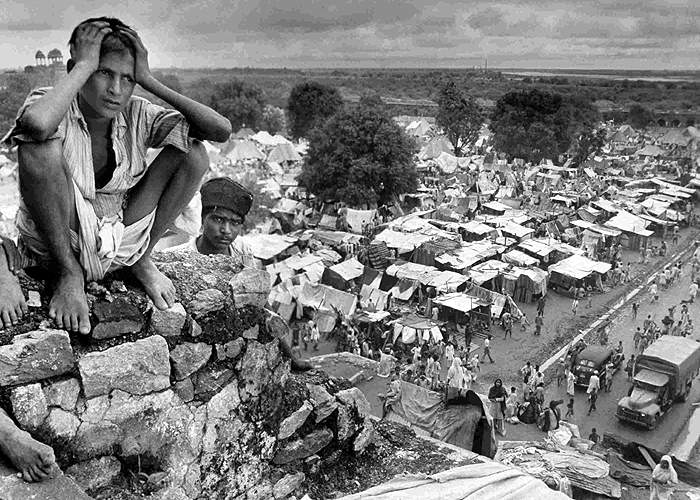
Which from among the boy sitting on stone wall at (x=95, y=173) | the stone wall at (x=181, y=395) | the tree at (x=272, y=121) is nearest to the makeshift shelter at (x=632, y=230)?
the stone wall at (x=181, y=395)

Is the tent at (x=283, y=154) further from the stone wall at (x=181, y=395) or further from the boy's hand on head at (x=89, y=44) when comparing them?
the boy's hand on head at (x=89, y=44)

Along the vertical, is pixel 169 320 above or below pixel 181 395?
above

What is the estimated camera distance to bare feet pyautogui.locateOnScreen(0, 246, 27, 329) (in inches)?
111

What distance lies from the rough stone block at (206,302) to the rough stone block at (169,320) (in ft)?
0.30

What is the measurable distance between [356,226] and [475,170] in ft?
50.9

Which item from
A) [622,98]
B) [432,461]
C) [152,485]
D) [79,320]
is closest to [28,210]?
[79,320]

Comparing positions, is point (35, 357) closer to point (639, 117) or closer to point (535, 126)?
point (535, 126)

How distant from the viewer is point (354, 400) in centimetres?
430

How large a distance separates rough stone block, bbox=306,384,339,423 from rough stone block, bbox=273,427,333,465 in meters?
0.10

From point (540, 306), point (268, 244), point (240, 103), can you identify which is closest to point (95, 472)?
point (540, 306)

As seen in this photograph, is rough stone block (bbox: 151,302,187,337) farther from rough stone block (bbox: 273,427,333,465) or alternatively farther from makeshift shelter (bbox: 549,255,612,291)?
makeshift shelter (bbox: 549,255,612,291)

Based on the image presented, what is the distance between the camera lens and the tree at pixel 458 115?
148 ft

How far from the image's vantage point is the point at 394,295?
17453 millimetres

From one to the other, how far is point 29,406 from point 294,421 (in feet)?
5.49
